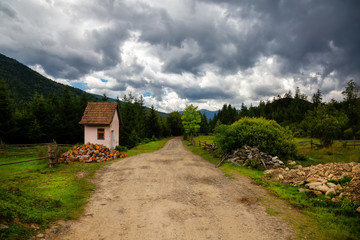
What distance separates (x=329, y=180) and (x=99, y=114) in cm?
2195

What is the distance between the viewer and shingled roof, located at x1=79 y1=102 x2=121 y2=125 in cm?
2017

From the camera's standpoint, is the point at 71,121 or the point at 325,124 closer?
the point at 325,124

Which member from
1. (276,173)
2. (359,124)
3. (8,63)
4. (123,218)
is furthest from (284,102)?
(8,63)

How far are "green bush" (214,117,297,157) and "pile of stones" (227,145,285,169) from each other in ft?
2.52

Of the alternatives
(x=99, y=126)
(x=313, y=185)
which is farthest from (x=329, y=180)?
(x=99, y=126)

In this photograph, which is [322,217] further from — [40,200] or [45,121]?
[45,121]

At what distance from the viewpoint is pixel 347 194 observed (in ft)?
22.2

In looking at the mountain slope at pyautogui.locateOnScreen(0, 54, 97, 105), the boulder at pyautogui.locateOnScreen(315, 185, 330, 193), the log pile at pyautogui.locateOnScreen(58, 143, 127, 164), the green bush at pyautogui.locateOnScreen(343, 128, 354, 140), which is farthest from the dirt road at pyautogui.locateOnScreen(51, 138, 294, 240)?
the mountain slope at pyautogui.locateOnScreen(0, 54, 97, 105)

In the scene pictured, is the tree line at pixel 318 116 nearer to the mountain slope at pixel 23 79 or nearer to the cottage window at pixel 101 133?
the cottage window at pixel 101 133

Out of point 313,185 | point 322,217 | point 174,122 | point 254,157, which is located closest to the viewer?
point 322,217

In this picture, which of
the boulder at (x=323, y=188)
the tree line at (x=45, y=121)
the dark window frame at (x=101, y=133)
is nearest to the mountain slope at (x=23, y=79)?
the tree line at (x=45, y=121)

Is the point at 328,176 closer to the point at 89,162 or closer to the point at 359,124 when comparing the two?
the point at 89,162

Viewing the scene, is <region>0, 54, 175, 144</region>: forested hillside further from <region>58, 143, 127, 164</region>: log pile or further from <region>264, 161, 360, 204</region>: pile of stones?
<region>264, 161, 360, 204</region>: pile of stones

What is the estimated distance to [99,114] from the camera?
69.3 feet
